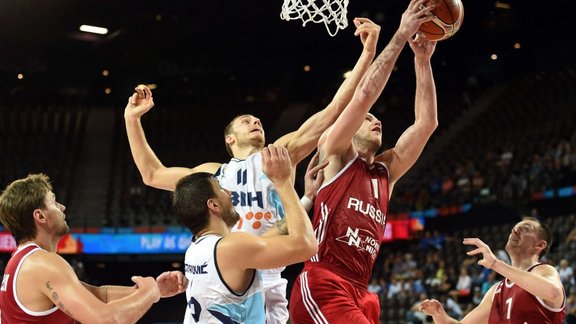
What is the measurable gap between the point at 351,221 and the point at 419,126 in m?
0.98

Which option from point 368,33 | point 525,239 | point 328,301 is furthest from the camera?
point 525,239

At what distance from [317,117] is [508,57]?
19.6 m

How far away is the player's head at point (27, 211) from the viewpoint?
3920mm

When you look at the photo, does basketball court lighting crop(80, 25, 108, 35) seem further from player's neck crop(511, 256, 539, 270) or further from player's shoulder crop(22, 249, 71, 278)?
player's shoulder crop(22, 249, 71, 278)

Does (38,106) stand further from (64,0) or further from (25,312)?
(25,312)

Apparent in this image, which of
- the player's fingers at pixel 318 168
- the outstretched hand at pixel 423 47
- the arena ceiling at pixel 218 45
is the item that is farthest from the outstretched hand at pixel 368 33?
the arena ceiling at pixel 218 45

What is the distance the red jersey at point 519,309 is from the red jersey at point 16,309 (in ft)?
10.8

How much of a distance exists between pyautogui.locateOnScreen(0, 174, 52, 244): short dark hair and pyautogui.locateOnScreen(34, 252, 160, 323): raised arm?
21cm

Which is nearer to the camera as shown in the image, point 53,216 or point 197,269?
point 197,269

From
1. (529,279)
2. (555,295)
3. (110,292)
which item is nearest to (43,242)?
(110,292)

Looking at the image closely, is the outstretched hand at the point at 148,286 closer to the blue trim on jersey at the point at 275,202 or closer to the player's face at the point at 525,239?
the blue trim on jersey at the point at 275,202

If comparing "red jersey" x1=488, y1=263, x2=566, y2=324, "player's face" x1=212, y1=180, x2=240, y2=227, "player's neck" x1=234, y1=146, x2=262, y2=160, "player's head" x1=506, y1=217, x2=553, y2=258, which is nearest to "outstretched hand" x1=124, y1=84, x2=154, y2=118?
"player's neck" x1=234, y1=146, x2=262, y2=160

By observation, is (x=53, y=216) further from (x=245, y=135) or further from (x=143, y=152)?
(x=245, y=135)

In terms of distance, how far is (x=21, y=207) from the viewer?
392cm
